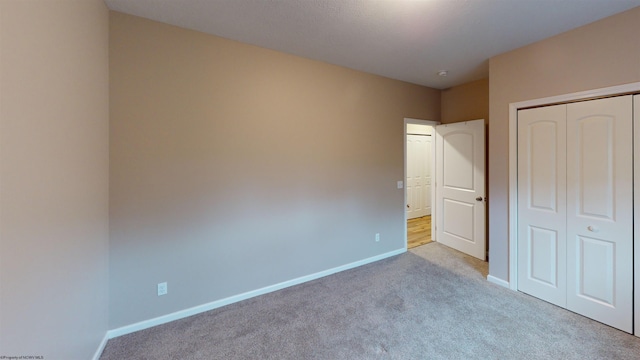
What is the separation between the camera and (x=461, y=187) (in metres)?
3.79

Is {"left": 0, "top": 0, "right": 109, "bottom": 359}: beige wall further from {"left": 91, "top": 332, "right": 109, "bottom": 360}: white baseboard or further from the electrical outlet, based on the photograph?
the electrical outlet

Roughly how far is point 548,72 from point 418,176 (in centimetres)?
378

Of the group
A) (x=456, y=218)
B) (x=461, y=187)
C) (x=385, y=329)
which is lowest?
(x=385, y=329)

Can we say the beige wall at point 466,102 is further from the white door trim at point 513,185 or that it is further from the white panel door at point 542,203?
the white panel door at point 542,203

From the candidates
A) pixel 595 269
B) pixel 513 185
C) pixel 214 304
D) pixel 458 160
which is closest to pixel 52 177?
pixel 214 304

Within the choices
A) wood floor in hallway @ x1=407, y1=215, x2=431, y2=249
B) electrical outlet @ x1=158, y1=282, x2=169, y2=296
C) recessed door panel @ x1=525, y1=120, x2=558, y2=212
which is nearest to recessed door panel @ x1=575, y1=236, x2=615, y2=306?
recessed door panel @ x1=525, y1=120, x2=558, y2=212

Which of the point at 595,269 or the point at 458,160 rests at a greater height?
the point at 458,160

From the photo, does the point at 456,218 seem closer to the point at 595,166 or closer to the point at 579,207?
the point at 579,207

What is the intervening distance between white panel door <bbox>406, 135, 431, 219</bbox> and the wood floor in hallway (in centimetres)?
22

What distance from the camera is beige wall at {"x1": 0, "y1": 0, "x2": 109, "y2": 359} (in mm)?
956

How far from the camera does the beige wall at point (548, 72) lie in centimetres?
198

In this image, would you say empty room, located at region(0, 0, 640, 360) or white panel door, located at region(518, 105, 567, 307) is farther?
white panel door, located at region(518, 105, 567, 307)

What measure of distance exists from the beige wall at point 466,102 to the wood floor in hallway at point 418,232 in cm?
210

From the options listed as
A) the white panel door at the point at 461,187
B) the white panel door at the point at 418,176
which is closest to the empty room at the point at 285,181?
the white panel door at the point at 461,187
